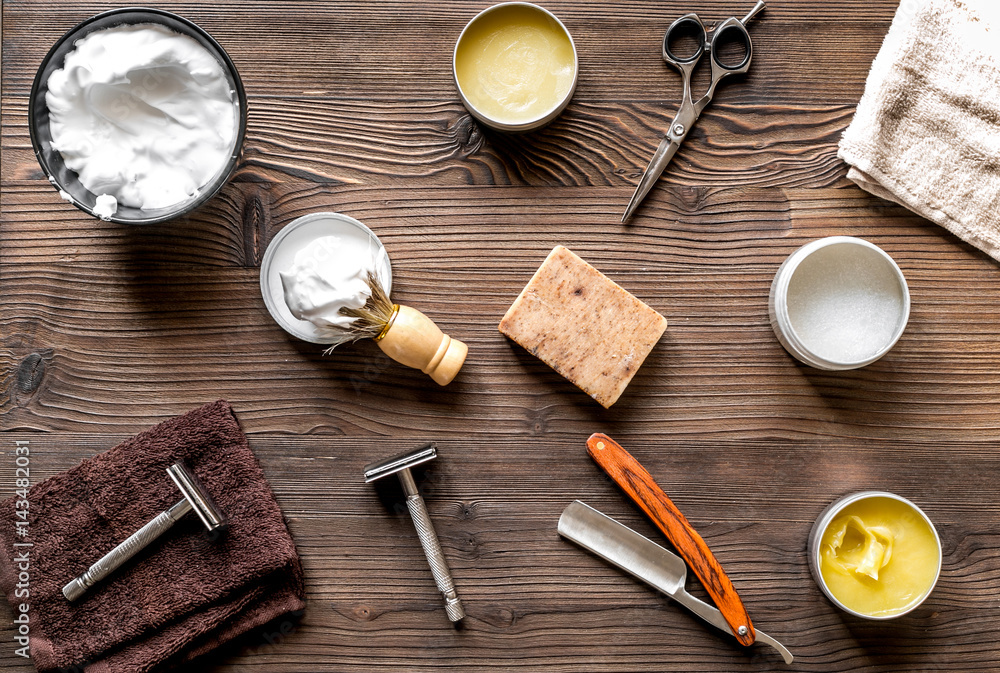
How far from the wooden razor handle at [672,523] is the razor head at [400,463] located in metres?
0.25

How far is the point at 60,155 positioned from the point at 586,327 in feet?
2.60

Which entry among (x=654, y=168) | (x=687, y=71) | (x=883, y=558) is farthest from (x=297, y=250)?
(x=883, y=558)

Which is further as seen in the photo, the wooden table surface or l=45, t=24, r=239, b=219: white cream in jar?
the wooden table surface

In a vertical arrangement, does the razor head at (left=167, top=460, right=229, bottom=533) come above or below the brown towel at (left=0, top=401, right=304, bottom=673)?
above

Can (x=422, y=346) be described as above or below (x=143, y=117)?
below

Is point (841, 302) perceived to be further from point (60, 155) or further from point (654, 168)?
point (60, 155)

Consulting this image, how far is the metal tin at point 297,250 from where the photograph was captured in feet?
3.08

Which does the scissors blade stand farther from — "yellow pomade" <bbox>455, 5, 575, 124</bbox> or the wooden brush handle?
the wooden brush handle

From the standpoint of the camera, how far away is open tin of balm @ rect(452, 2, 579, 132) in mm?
948

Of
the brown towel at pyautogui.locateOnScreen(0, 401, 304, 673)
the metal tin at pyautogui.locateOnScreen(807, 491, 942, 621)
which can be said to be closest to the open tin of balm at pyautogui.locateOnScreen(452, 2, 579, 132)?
the brown towel at pyautogui.locateOnScreen(0, 401, 304, 673)

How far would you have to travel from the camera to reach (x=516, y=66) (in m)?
0.95

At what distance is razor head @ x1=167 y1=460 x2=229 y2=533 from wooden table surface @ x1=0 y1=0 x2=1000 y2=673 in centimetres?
10

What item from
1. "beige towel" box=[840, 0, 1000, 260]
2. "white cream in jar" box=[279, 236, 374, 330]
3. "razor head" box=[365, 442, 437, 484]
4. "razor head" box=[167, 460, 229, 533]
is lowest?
"razor head" box=[167, 460, 229, 533]

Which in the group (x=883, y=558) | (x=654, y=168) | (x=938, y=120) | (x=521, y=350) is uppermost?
(x=938, y=120)
